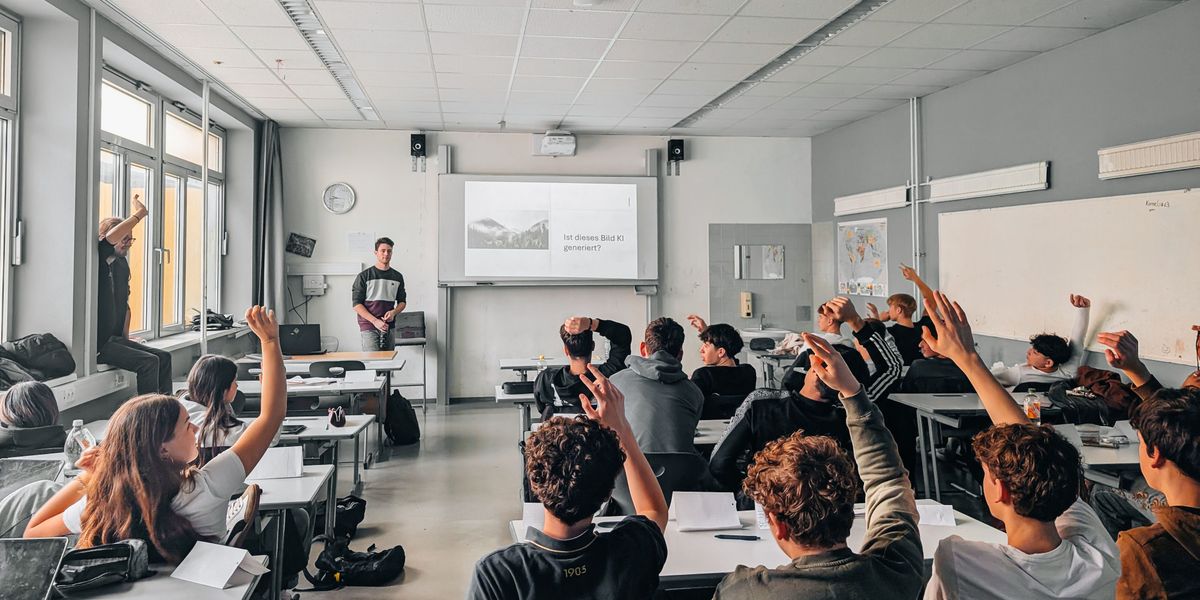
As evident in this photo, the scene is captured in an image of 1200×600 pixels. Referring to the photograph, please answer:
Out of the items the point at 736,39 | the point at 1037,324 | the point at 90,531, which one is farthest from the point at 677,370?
the point at 1037,324

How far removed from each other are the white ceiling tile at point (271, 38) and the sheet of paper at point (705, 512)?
13.7 ft

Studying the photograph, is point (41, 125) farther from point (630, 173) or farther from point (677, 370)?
point (630, 173)

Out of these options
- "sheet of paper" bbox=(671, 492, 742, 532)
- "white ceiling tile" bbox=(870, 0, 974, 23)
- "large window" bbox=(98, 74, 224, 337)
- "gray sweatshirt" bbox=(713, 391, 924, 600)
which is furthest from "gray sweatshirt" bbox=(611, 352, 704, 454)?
"large window" bbox=(98, 74, 224, 337)

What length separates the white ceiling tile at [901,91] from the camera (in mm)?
6693

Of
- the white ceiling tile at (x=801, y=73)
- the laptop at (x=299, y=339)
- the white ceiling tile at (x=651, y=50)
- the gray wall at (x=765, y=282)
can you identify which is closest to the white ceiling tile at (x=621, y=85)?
the white ceiling tile at (x=651, y=50)

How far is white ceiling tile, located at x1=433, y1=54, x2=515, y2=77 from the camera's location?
18.8 feet

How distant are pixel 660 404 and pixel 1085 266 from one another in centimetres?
373

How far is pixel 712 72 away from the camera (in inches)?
246

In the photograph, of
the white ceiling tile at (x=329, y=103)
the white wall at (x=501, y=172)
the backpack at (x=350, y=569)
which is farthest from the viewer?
the white wall at (x=501, y=172)

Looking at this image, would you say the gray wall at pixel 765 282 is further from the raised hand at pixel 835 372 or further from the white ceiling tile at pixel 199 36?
the raised hand at pixel 835 372

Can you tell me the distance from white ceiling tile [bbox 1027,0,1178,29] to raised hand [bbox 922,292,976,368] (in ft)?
12.0

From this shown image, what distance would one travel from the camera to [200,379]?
3186mm

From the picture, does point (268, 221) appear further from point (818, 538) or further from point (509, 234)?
point (818, 538)

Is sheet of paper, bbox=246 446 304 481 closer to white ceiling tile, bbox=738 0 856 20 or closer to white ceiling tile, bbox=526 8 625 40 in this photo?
white ceiling tile, bbox=526 8 625 40
